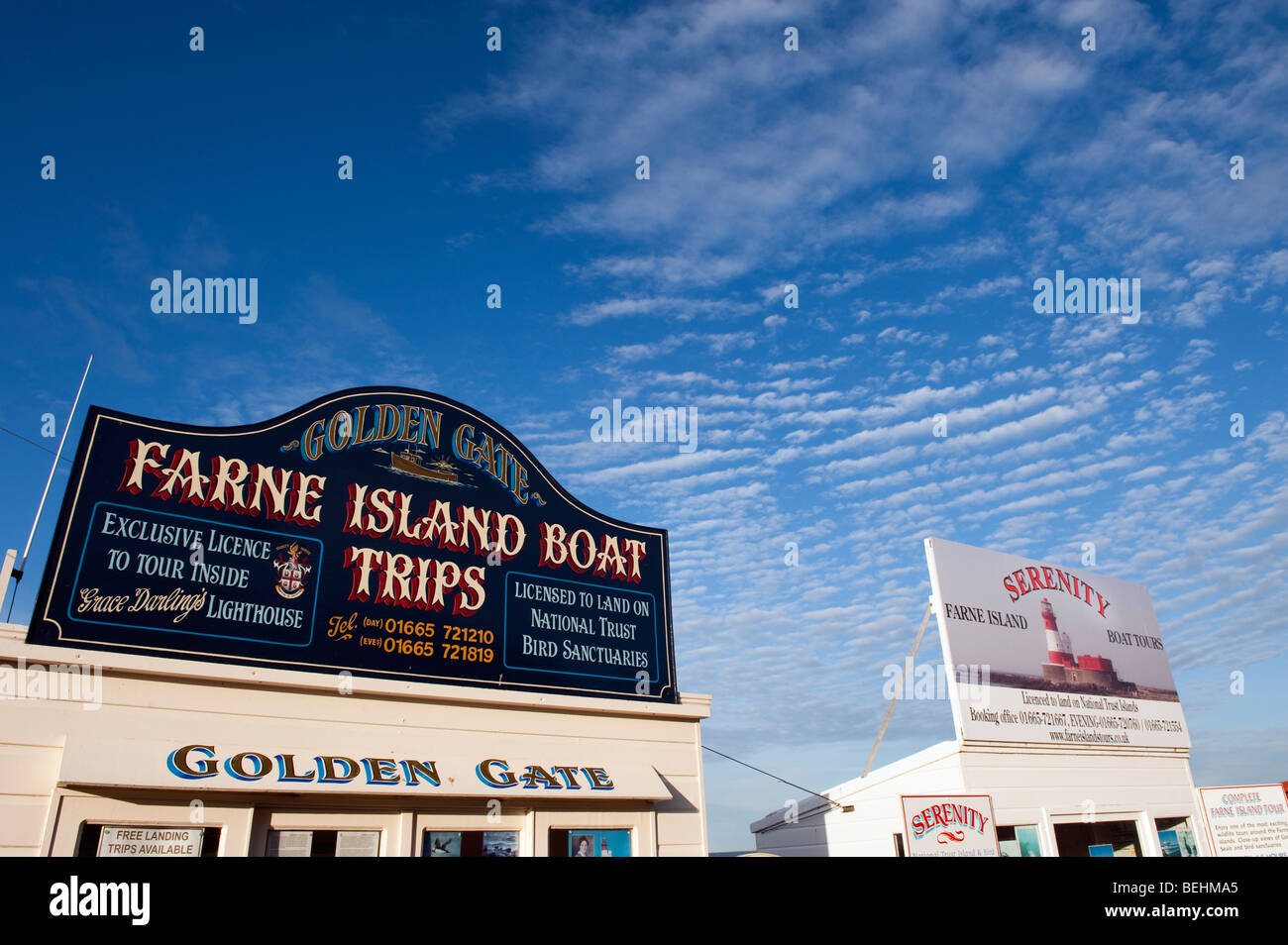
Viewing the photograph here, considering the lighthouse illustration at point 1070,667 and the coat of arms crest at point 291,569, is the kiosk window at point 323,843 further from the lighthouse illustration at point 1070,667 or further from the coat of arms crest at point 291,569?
the lighthouse illustration at point 1070,667

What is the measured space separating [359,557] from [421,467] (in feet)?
5.23

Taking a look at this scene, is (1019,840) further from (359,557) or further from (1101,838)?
(359,557)

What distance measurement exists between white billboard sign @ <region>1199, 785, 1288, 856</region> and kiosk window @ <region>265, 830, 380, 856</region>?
52.6 feet

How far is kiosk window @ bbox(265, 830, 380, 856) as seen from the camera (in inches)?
327

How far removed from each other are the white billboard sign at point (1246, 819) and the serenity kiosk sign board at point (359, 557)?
491 inches

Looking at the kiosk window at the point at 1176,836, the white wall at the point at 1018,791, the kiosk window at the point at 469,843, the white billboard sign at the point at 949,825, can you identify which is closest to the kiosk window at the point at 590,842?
the kiosk window at the point at 469,843

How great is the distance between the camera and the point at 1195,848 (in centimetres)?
1647

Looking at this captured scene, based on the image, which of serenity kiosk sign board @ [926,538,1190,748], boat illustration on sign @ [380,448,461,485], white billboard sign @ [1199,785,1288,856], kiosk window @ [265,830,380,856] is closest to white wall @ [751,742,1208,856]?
serenity kiosk sign board @ [926,538,1190,748]

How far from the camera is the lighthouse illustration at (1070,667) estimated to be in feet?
55.3

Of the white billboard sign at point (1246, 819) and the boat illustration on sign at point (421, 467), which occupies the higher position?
the boat illustration on sign at point (421, 467)

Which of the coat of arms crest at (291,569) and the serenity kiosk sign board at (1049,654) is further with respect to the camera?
the serenity kiosk sign board at (1049,654)

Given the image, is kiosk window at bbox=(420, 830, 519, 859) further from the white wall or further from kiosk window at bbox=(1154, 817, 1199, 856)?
kiosk window at bbox=(1154, 817, 1199, 856)
